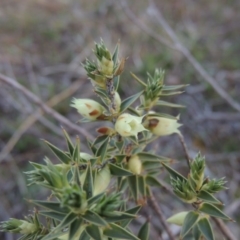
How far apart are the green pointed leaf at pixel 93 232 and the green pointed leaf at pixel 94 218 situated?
57 mm

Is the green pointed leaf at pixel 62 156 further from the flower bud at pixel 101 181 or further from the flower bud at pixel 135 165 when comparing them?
the flower bud at pixel 135 165

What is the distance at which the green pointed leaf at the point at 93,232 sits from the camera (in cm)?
86

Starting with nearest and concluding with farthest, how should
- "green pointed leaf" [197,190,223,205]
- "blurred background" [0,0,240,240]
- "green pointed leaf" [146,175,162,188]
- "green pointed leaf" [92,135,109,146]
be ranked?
1. "green pointed leaf" [197,190,223,205]
2. "green pointed leaf" [92,135,109,146]
3. "green pointed leaf" [146,175,162,188]
4. "blurred background" [0,0,240,240]

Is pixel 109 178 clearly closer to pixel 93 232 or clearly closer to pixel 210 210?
pixel 93 232

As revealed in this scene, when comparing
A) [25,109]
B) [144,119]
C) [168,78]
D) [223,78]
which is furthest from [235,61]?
[144,119]

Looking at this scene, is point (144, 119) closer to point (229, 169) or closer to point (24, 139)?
point (229, 169)

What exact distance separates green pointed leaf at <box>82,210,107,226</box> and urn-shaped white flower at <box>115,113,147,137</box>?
0.26 metres

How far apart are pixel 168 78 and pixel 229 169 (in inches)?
40.3

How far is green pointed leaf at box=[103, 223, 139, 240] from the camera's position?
876 millimetres

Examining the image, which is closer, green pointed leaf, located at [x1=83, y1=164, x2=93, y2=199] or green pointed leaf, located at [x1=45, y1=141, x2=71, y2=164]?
green pointed leaf, located at [x1=83, y1=164, x2=93, y2=199]

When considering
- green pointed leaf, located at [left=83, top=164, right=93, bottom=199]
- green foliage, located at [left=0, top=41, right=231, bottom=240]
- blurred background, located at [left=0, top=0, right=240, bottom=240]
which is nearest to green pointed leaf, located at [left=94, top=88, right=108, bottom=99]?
green foliage, located at [left=0, top=41, right=231, bottom=240]

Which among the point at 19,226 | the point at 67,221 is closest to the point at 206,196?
the point at 67,221

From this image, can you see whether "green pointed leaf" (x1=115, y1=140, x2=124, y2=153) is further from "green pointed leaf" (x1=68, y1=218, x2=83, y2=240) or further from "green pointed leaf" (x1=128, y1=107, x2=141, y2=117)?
"green pointed leaf" (x1=68, y1=218, x2=83, y2=240)

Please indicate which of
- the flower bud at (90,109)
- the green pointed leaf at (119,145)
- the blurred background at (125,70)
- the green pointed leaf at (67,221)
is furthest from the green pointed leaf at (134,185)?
the blurred background at (125,70)
